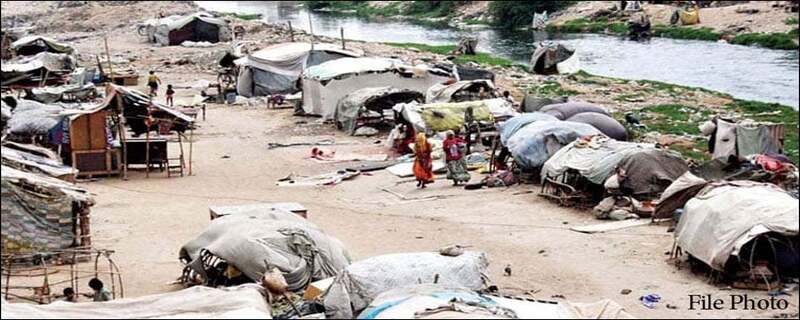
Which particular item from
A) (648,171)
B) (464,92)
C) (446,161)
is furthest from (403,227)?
A: (464,92)

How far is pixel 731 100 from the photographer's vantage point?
33500 millimetres

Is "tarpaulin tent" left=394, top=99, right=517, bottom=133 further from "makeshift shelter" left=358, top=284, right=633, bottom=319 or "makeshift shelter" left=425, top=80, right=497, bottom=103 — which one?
"makeshift shelter" left=358, top=284, right=633, bottom=319

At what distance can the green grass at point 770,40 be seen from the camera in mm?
46938

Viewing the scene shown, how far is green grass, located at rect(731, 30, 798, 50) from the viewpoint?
46.9 m

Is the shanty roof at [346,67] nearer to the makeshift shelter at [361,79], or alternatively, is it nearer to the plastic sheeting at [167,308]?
the makeshift shelter at [361,79]

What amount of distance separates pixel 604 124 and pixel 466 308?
14646 mm

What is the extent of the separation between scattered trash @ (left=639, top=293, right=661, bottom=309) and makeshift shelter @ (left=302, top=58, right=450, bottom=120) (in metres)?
17.7

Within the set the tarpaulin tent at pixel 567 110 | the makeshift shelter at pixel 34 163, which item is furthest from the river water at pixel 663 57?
the makeshift shelter at pixel 34 163

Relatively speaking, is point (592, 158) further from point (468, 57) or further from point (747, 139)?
point (468, 57)

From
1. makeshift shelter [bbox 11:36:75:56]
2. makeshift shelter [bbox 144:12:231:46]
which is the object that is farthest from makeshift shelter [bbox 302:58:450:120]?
makeshift shelter [bbox 144:12:231:46]

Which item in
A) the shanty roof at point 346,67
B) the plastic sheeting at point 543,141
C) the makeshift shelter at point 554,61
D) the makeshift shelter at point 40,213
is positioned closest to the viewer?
the makeshift shelter at point 40,213

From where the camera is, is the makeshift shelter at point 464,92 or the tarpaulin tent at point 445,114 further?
the makeshift shelter at point 464,92

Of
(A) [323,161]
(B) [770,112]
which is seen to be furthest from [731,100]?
(A) [323,161]

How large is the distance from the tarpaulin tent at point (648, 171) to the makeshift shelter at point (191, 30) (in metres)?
37.9
